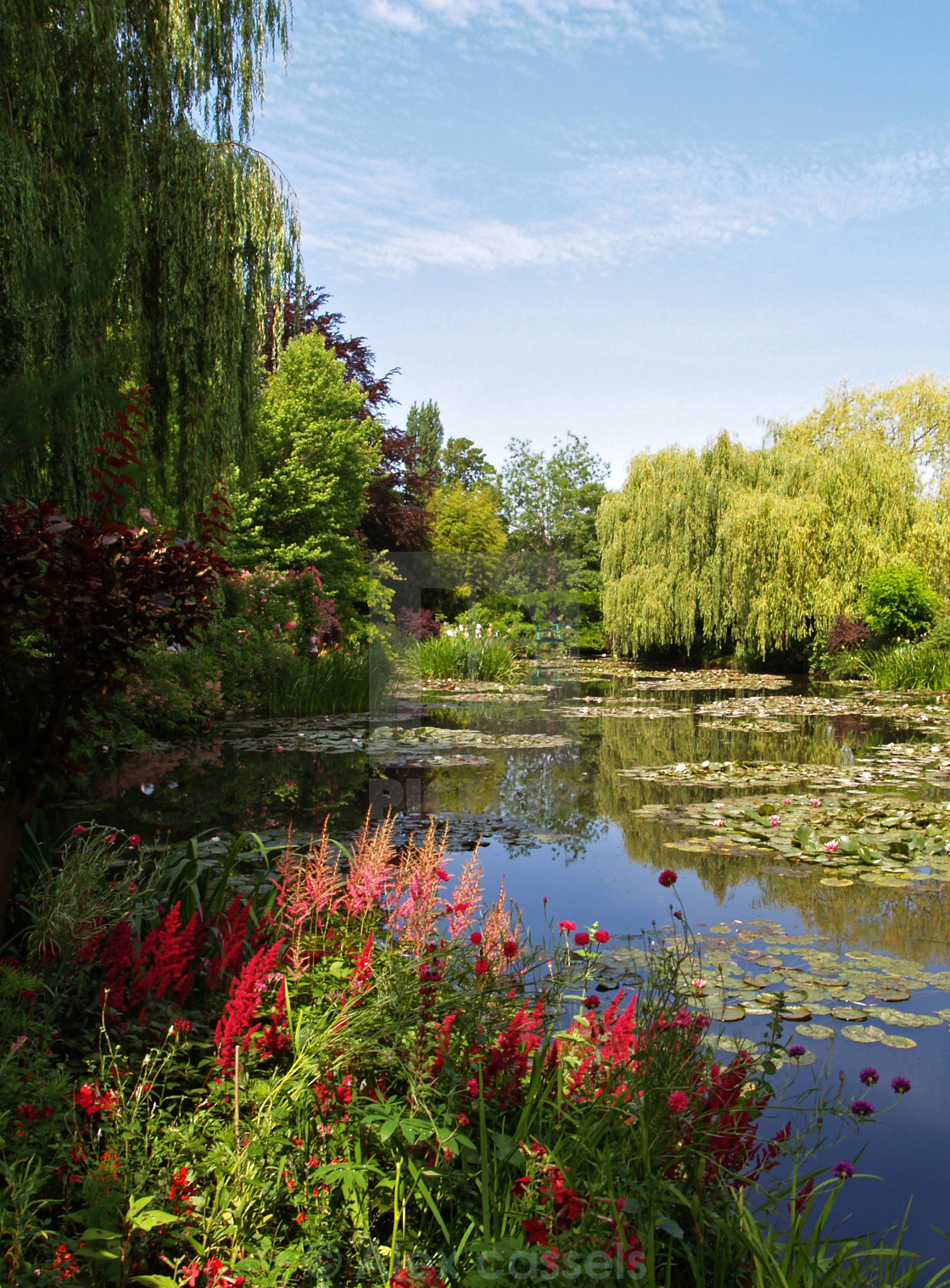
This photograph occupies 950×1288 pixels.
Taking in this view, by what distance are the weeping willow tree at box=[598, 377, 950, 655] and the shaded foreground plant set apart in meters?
16.2

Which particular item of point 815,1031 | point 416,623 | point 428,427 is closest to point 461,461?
point 428,427

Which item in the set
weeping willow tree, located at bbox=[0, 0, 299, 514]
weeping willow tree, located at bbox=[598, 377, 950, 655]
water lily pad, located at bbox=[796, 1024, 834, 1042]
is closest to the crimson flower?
water lily pad, located at bbox=[796, 1024, 834, 1042]

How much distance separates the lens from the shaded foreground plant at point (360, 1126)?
4.81 feet

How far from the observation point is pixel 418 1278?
143cm

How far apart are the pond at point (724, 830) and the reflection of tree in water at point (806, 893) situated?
0.02 m

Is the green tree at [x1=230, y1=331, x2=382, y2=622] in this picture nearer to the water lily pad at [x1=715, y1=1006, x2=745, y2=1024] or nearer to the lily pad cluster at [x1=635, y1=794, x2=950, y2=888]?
the lily pad cluster at [x1=635, y1=794, x2=950, y2=888]

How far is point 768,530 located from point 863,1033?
1573 centimetres

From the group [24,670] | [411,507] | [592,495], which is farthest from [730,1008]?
[592,495]

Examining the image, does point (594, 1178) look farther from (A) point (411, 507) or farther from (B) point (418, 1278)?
(A) point (411, 507)

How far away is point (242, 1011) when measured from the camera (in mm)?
1777

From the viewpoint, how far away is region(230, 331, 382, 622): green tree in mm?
14430

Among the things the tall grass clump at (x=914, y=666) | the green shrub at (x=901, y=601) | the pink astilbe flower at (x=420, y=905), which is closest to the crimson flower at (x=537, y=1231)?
the pink astilbe flower at (x=420, y=905)

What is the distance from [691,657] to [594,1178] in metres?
21.2

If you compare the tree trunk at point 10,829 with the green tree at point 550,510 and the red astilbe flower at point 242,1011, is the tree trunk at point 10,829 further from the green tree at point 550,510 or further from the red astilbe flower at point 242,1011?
the green tree at point 550,510
